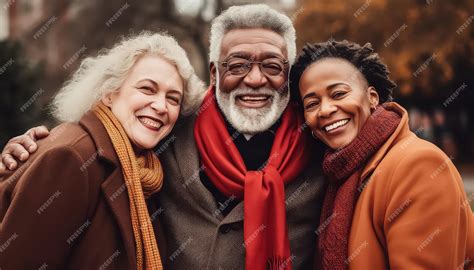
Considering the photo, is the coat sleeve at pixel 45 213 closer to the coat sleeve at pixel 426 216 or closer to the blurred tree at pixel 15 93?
the coat sleeve at pixel 426 216

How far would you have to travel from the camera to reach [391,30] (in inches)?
579

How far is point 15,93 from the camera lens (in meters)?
8.16

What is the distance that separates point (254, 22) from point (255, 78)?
45 cm

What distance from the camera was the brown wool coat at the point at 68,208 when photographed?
280cm

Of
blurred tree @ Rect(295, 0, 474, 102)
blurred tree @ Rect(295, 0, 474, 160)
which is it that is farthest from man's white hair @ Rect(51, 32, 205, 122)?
blurred tree @ Rect(295, 0, 474, 102)

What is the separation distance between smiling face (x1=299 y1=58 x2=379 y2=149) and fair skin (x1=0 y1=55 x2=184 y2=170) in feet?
2.94

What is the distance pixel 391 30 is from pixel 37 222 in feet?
44.1

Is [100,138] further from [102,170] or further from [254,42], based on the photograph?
[254,42]

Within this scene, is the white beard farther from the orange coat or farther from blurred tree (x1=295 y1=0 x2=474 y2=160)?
blurred tree (x1=295 y1=0 x2=474 y2=160)

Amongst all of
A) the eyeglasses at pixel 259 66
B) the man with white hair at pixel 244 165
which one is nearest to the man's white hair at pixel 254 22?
the man with white hair at pixel 244 165

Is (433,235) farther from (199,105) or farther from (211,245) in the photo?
(199,105)

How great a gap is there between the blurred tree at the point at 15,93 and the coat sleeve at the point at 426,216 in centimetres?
648

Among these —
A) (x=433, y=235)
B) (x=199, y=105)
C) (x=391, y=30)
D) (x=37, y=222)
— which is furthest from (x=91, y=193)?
(x=391, y=30)

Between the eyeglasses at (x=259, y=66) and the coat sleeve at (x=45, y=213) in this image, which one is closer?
the coat sleeve at (x=45, y=213)
